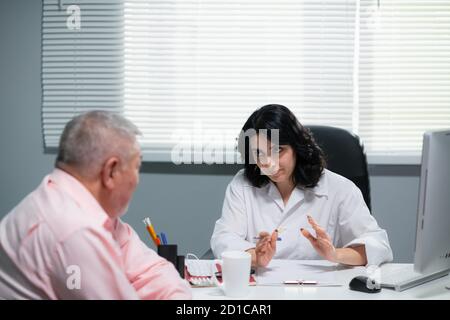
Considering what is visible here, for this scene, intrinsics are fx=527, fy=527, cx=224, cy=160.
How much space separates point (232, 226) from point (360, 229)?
0.45 metres

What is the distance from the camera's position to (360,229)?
1838mm

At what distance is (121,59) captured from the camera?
9.00 feet

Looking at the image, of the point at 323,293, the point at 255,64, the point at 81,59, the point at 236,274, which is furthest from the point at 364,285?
the point at 81,59

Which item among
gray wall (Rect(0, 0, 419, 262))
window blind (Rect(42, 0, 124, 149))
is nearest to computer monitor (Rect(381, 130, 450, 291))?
gray wall (Rect(0, 0, 419, 262))

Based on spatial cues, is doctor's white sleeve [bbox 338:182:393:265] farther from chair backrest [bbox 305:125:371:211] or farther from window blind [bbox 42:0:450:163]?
window blind [bbox 42:0:450:163]

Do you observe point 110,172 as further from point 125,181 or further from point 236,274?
point 236,274

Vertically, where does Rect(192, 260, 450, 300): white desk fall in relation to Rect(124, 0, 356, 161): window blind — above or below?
below

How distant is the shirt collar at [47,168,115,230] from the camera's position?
0.95 metres

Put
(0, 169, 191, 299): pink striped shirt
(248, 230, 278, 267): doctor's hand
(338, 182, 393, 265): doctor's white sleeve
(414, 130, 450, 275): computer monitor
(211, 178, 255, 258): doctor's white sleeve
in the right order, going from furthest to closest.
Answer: (211, 178, 255, 258): doctor's white sleeve, (338, 182, 393, 265): doctor's white sleeve, (248, 230, 278, 267): doctor's hand, (414, 130, 450, 275): computer monitor, (0, 169, 191, 299): pink striped shirt

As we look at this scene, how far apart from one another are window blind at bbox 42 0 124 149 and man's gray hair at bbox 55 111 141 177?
5.89ft

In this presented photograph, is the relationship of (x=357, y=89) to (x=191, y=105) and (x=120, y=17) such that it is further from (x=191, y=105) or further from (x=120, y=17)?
(x=120, y=17)

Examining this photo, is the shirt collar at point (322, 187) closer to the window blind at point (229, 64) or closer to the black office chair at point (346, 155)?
the black office chair at point (346, 155)

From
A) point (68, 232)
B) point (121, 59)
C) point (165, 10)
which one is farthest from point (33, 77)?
point (68, 232)

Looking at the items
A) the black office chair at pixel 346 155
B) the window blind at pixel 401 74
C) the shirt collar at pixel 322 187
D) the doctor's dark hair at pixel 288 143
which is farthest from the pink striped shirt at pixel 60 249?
the window blind at pixel 401 74
